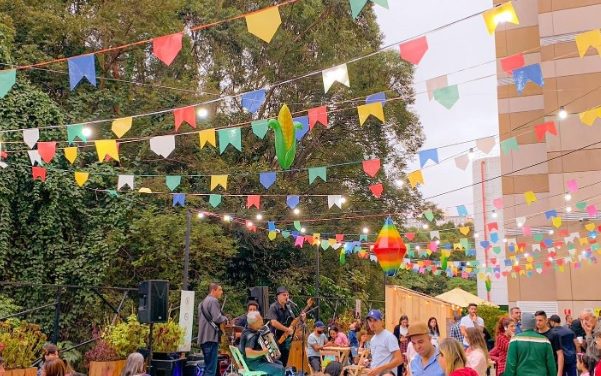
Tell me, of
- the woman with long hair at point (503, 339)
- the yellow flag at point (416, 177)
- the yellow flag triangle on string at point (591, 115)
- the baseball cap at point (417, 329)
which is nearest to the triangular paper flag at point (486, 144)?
the yellow flag triangle on string at point (591, 115)

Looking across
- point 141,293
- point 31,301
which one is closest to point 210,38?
point 31,301

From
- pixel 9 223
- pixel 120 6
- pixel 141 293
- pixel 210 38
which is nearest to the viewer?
pixel 141 293

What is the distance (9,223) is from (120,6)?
762 cm

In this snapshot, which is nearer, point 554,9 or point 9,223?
point 9,223

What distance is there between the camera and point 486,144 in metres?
10.7

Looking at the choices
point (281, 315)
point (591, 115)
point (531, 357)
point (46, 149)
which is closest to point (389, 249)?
point (281, 315)

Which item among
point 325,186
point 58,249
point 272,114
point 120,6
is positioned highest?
point 120,6

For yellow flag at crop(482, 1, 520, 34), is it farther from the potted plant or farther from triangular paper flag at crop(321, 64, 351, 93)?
the potted plant

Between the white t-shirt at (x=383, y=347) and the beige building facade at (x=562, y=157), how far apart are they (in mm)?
14791

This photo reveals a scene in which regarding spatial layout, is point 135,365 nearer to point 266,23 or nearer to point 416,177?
point 266,23

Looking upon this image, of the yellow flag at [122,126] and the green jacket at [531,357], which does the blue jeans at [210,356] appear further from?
the green jacket at [531,357]

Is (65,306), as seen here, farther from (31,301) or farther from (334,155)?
(334,155)

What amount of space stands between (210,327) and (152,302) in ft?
4.53

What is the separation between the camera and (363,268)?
83.5 feet
